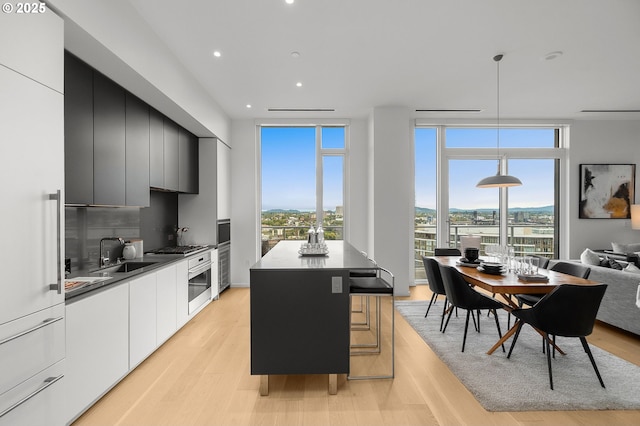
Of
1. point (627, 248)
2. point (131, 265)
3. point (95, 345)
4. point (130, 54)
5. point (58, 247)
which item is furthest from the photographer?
point (627, 248)

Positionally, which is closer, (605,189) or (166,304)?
(166,304)

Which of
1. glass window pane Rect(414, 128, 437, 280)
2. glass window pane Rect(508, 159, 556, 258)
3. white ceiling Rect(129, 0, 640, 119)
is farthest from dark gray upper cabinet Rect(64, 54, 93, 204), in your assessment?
glass window pane Rect(508, 159, 556, 258)

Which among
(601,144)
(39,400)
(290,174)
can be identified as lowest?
(39,400)

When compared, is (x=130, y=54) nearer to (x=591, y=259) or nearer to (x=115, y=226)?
(x=115, y=226)

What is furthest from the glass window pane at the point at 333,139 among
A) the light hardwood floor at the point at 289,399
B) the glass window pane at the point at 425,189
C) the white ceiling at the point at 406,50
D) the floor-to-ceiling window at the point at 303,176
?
the light hardwood floor at the point at 289,399

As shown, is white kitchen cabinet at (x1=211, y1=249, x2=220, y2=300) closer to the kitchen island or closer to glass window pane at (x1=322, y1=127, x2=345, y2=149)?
the kitchen island

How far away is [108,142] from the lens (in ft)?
8.50

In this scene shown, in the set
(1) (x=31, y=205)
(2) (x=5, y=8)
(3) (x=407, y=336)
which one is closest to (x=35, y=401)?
(1) (x=31, y=205)

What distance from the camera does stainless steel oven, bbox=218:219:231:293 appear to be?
486cm

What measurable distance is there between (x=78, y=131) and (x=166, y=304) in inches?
69.3

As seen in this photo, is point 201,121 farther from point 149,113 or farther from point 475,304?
point 475,304

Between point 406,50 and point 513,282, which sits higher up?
point 406,50

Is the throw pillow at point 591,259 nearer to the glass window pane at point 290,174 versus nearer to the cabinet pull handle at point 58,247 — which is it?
the glass window pane at point 290,174

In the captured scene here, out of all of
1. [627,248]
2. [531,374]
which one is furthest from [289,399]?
[627,248]
